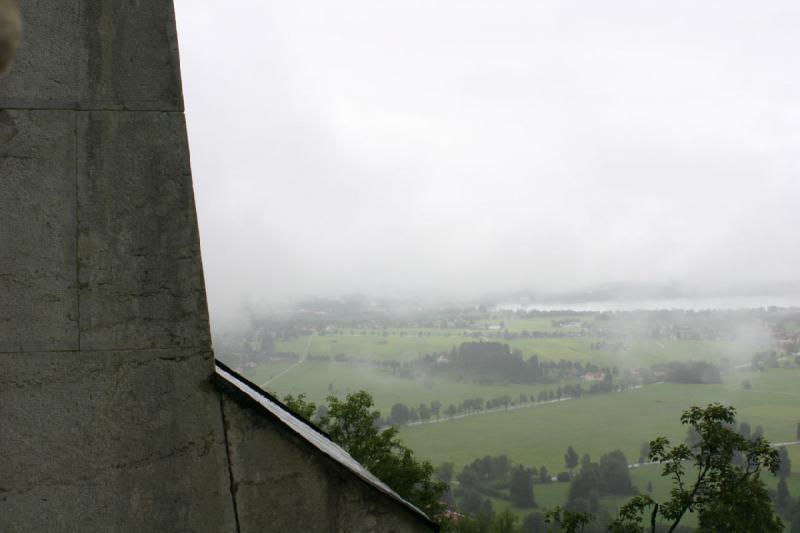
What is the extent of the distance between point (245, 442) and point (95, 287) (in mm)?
893

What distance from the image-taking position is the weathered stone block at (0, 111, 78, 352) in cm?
263

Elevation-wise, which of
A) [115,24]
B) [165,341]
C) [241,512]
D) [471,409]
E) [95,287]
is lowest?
[471,409]

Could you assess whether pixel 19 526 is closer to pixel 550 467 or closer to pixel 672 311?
pixel 550 467

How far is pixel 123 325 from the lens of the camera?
2.67 m

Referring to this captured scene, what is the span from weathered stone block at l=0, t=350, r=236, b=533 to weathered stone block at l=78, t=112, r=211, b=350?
0.47ft

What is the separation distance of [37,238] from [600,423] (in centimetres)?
11767

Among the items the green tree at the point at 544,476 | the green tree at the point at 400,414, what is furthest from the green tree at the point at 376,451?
the green tree at the point at 400,414

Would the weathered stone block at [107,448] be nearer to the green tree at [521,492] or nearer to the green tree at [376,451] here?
the green tree at [376,451]

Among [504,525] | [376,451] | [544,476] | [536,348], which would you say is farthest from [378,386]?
[376,451]

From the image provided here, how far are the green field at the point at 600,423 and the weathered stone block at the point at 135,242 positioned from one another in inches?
3416

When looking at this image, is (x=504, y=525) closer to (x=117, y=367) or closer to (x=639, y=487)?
(x=117, y=367)

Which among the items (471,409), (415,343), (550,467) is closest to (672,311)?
(415,343)

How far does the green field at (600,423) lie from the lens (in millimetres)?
91625

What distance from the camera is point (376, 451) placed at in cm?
2030
